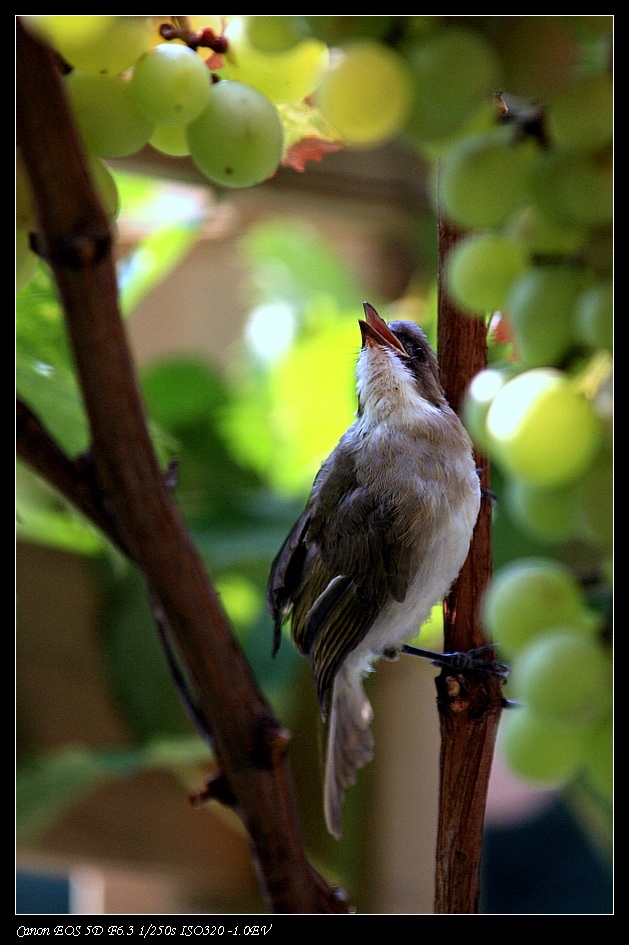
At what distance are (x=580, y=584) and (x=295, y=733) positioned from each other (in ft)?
1.55

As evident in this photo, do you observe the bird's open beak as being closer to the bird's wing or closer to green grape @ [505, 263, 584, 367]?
the bird's wing

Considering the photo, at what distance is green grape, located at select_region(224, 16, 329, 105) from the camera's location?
336mm

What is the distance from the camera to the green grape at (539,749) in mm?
265

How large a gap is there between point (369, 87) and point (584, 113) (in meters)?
0.06

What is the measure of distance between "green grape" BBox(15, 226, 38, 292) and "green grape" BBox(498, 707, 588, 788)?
0.26 m

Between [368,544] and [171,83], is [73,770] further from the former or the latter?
[171,83]

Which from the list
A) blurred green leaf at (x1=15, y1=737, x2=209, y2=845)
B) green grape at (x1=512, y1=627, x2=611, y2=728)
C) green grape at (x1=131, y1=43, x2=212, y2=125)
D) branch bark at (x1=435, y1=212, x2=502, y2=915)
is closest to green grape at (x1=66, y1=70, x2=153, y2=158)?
green grape at (x1=131, y1=43, x2=212, y2=125)

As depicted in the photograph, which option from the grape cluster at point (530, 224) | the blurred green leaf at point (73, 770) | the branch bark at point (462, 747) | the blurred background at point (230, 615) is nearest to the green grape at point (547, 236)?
the grape cluster at point (530, 224)

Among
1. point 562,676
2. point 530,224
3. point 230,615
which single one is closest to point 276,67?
point 530,224

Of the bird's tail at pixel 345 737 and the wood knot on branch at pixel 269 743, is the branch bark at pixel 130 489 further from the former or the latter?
the bird's tail at pixel 345 737

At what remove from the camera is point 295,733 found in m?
0.71

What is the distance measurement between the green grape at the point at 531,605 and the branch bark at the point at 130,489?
0.10 metres

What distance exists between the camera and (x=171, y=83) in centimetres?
32

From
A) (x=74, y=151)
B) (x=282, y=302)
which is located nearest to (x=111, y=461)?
(x=74, y=151)
